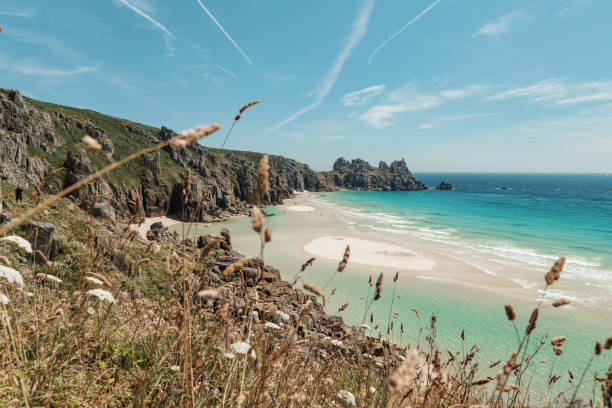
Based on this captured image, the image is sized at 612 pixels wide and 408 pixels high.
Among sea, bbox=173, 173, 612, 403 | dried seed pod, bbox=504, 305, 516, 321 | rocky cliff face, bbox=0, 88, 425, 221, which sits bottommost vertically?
sea, bbox=173, 173, 612, 403

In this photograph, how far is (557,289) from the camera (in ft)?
81.7

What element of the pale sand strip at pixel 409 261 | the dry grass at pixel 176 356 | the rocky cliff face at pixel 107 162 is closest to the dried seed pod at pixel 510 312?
the dry grass at pixel 176 356

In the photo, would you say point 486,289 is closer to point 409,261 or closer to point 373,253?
point 409,261

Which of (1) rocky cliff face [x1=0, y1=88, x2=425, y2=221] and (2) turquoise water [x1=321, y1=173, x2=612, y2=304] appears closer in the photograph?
(2) turquoise water [x1=321, y1=173, x2=612, y2=304]

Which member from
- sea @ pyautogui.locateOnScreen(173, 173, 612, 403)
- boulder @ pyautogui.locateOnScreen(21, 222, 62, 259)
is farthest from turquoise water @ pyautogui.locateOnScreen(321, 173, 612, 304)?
boulder @ pyautogui.locateOnScreen(21, 222, 62, 259)

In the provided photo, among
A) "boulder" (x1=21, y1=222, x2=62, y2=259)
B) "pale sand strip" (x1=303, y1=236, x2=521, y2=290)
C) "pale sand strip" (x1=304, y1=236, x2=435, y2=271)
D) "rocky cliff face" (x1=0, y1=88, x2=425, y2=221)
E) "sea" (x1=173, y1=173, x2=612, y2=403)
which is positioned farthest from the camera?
"rocky cliff face" (x1=0, y1=88, x2=425, y2=221)

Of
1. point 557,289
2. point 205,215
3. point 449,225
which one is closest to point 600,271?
point 557,289

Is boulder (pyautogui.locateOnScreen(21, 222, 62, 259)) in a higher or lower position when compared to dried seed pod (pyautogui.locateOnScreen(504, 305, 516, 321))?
lower

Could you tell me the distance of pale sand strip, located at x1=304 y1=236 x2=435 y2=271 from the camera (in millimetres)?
30627

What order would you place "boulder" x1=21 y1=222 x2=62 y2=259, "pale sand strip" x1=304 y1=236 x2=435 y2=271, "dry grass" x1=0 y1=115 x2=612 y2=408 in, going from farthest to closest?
"pale sand strip" x1=304 y1=236 x2=435 y2=271
"boulder" x1=21 y1=222 x2=62 y2=259
"dry grass" x1=0 y1=115 x2=612 y2=408

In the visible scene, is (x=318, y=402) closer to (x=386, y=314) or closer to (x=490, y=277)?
(x=386, y=314)

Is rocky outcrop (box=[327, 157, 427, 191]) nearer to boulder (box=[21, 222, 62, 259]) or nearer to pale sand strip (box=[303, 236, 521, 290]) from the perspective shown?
pale sand strip (box=[303, 236, 521, 290])

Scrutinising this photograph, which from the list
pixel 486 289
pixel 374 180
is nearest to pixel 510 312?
pixel 486 289

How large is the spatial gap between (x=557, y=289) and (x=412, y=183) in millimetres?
158963
